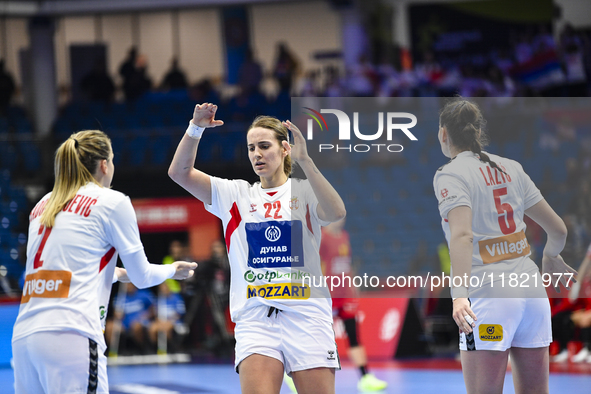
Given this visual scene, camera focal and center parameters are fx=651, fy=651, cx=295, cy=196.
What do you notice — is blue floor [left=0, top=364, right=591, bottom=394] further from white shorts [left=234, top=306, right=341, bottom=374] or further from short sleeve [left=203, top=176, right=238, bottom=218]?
short sleeve [left=203, top=176, right=238, bottom=218]

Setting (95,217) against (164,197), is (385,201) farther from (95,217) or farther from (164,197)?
(164,197)

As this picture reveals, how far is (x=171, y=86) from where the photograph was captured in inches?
674

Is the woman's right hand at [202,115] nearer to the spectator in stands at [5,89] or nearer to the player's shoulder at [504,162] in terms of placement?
the player's shoulder at [504,162]

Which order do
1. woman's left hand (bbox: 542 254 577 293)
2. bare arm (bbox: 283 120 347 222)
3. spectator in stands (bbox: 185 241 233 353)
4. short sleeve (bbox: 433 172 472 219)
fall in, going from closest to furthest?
short sleeve (bbox: 433 172 472 219), bare arm (bbox: 283 120 347 222), woman's left hand (bbox: 542 254 577 293), spectator in stands (bbox: 185 241 233 353)

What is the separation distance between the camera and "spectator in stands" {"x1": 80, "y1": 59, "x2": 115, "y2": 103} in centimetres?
1658

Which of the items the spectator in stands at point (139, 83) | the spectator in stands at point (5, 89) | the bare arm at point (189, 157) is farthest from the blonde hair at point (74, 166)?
the spectator in stands at point (5, 89)

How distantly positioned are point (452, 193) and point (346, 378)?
558 centimetres

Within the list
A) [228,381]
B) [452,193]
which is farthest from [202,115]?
[228,381]

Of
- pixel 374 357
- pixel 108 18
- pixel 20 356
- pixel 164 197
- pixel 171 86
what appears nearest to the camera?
pixel 20 356

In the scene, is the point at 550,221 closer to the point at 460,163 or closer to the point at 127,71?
the point at 460,163

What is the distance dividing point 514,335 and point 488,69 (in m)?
12.2

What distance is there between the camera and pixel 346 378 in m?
8.57

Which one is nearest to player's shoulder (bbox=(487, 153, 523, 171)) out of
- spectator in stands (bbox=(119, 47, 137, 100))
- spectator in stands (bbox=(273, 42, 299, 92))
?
spectator in stands (bbox=(273, 42, 299, 92))

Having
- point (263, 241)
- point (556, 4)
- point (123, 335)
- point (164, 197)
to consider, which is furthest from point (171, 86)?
point (263, 241)
